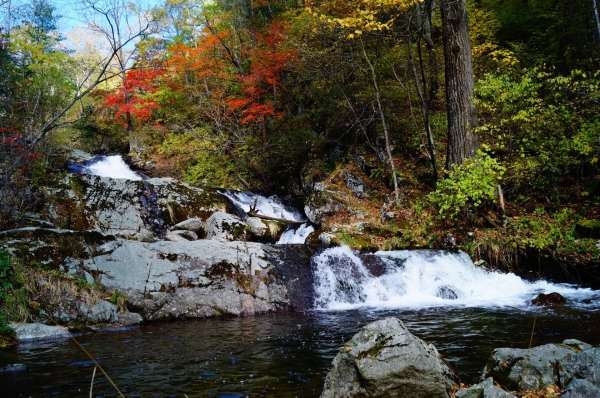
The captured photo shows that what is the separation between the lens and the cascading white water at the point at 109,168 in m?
18.9

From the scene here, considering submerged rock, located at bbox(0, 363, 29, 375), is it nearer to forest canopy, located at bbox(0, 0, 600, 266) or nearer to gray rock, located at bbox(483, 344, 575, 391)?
forest canopy, located at bbox(0, 0, 600, 266)

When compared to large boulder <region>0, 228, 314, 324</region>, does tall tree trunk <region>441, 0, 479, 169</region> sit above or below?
above

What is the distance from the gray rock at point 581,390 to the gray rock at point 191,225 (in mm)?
10668

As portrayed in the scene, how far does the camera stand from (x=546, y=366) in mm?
3150

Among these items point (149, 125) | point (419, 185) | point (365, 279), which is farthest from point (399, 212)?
point (149, 125)

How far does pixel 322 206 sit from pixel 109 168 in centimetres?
1250

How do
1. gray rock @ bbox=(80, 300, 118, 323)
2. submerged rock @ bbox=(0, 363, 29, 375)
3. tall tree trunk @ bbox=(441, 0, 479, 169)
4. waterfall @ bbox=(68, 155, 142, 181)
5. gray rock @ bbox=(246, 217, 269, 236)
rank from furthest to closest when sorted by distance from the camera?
waterfall @ bbox=(68, 155, 142, 181) → gray rock @ bbox=(246, 217, 269, 236) → tall tree trunk @ bbox=(441, 0, 479, 169) → gray rock @ bbox=(80, 300, 118, 323) → submerged rock @ bbox=(0, 363, 29, 375)

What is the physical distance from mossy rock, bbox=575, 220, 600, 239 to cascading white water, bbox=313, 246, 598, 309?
1.39m

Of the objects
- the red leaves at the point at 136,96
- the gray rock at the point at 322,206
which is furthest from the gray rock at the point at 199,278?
the red leaves at the point at 136,96

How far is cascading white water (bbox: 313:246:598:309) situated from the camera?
8930mm

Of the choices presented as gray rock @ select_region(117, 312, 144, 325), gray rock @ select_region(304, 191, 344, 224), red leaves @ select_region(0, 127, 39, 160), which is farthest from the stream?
red leaves @ select_region(0, 127, 39, 160)

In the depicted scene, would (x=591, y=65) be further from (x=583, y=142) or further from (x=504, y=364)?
(x=504, y=364)

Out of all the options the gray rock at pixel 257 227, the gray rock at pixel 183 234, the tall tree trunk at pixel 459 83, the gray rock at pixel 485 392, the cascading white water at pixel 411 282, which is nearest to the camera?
the gray rock at pixel 485 392

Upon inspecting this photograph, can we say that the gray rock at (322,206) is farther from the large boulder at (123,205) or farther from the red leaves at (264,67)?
the red leaves at (264,67)
